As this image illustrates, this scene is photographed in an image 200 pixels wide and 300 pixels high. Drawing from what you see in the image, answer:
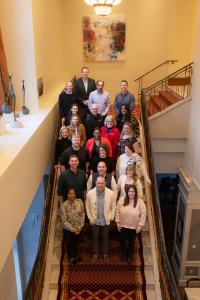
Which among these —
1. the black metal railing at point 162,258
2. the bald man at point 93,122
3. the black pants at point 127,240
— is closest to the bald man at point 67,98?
the bald man at point 93,122

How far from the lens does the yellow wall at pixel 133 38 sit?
1269cm

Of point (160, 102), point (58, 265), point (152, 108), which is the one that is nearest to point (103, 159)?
point (58, 265)

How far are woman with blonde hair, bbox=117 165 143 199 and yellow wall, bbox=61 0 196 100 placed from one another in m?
8.23

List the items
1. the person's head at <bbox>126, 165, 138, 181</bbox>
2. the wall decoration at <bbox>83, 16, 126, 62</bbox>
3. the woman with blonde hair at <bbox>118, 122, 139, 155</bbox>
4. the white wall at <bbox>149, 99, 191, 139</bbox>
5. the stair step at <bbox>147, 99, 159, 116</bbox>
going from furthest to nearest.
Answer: the wall decoration at <bbox>83, 16, 126, 62</bbox> < the stair step at <bbox>147, 99, 159, 116</bbox> < the white wall at <bbox>149, 99, 191, 139</bbox> < the woman with blonde hair at <bbox>118, 122, 139, 155</bbox> < the person's head at <bbox>126, 165, 138, 181</bbox>

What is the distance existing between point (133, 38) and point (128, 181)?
28.6 ft

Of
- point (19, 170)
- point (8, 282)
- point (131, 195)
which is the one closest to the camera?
point (19, 170)

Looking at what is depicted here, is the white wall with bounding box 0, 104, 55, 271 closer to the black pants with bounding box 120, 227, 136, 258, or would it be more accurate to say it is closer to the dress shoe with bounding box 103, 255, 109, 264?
the dress shoe with bounding box 103, 255, 109, 264

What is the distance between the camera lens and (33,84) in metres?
7.83

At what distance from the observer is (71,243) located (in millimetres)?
6121

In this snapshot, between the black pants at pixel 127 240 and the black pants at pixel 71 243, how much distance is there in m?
0.85

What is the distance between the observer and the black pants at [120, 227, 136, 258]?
607cm

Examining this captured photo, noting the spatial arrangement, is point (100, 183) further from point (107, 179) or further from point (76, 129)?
point (76, 129)

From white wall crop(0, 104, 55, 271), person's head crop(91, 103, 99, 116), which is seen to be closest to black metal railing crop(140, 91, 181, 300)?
person's head crop(91, 103, 99, 116)

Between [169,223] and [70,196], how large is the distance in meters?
10.1
